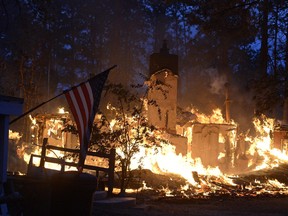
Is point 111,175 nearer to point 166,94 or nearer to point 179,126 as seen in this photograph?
point 166,94

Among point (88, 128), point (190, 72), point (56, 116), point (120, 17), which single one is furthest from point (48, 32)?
point (88, 128)

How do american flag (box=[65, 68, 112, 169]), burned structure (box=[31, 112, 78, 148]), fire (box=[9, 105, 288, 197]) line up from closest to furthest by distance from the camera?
american flag (box=[65, 68, 112, 169]), fire (box=[9, 105, 288, 197]), burned structure (box=[31, 112, 78, 148])

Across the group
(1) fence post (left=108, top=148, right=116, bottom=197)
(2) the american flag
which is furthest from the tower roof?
(2) the american flag

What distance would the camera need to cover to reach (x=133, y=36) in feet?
Result: 165

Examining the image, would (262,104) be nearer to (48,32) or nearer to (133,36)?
(48,32)

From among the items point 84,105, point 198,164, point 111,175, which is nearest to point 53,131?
point 198,164

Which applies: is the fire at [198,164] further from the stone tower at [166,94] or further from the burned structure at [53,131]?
the stone tower at [166,94]

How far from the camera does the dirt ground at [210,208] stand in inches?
404

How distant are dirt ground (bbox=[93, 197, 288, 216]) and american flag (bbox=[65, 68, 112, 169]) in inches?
111

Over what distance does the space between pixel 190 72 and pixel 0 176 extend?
144 ft

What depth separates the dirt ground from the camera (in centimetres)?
1027

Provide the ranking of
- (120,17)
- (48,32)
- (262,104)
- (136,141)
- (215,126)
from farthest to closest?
(120,17), (48,32), (215,126), (262,104), (136,141)

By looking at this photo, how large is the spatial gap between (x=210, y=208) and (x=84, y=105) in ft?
19.5

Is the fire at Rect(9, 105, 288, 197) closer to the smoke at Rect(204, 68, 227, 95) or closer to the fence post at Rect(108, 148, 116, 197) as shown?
the fence post at Rect(108, 148, 116, 197)
